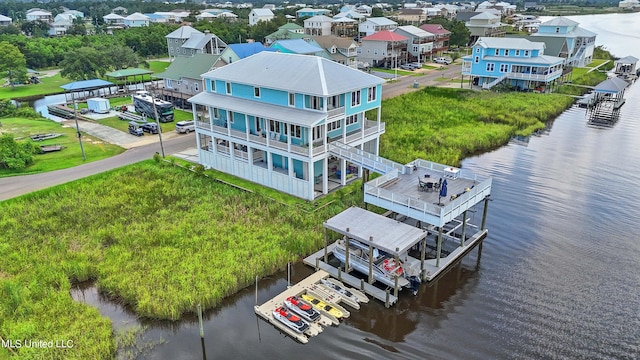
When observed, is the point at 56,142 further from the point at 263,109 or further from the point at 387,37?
the point at 387,37

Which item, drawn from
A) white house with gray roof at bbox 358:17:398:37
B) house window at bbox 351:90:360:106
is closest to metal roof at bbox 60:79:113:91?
house window at bbox 351:90:360:106

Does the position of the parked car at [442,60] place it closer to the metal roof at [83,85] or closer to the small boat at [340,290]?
the metal roof at [83,85]

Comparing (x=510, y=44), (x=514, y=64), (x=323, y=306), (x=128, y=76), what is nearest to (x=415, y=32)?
(x=510, y=44)

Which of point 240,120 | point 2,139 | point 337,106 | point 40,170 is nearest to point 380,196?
point 337,106

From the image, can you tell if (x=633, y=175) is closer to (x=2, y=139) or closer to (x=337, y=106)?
(x=337, y=106)

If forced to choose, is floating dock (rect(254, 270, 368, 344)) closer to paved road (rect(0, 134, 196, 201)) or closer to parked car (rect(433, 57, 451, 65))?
paved road (rect(0, 134, 196, 201))
